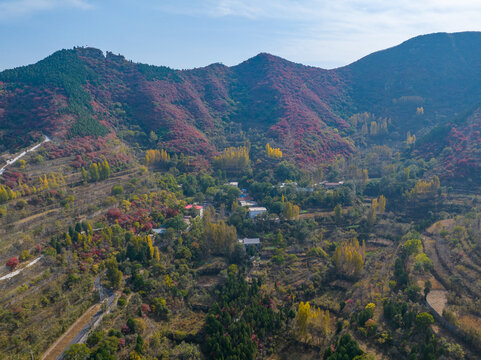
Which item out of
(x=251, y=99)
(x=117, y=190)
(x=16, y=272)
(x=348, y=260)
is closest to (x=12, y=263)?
(x=16, y=272)

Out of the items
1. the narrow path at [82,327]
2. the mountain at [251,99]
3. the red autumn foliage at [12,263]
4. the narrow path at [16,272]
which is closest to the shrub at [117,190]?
the narrow path at [16,272]

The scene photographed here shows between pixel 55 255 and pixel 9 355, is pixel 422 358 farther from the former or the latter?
pixel 55 255

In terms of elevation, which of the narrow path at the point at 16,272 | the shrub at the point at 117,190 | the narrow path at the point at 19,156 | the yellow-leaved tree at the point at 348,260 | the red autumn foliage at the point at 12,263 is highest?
the narrow path at the point at 19,156

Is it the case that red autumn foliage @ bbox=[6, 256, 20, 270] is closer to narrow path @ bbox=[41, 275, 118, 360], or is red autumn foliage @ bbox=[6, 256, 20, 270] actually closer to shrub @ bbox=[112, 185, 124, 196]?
narrow path @ bbox=[41, 275, 118, 360]

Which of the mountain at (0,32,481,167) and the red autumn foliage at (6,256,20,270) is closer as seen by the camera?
the red autumn foliage at (6,256,20,270)

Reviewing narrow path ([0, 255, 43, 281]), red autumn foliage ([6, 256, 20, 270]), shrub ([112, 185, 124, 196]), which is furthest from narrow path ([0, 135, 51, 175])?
narrow path ([0, 255, 43, 281])

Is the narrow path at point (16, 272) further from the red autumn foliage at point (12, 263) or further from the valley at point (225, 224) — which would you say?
the red autumn foliage at point (12, 263)

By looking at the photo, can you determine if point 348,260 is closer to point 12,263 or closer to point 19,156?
point 12,263

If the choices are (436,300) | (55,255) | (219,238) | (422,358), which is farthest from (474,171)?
(55,255)

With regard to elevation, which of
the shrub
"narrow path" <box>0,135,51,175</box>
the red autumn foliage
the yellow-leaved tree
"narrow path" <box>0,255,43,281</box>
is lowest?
the yellow-leaved tree

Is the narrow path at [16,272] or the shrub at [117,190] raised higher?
the shrub at [117,190]
